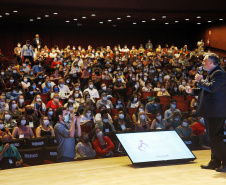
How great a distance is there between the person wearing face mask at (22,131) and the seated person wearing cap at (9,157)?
102 cm

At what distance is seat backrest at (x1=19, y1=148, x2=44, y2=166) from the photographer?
611 centimetres

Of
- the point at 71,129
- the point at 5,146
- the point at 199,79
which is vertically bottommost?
the point at 5,146

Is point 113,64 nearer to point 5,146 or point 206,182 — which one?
point 5,146

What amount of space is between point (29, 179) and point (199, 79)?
1.75m

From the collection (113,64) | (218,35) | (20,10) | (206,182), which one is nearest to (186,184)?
(206,182)

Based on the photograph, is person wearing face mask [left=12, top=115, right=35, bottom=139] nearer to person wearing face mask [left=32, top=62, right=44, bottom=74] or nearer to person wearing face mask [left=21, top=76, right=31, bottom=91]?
person wearing face mask [left=21, top=76, right=31, bottom=91]

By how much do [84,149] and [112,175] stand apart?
107 inches

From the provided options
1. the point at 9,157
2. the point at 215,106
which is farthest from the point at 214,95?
the point at 9,157

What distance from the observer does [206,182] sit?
3.04 m

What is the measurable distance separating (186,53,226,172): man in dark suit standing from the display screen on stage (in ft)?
1.36

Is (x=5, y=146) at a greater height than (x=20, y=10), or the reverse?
(x=20, y=10)

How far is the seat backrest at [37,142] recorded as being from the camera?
645cm

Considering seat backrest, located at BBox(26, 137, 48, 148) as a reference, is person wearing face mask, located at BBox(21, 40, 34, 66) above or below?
above

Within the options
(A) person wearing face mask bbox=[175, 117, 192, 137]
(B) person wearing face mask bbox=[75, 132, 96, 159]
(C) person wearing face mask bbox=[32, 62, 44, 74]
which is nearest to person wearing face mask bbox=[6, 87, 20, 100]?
(C) person wearing face mask bbox=[32, 62, 44, 74]
